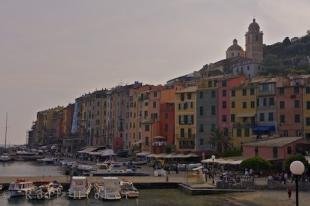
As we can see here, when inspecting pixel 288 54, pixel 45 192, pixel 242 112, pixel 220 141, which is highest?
pixel 288 54

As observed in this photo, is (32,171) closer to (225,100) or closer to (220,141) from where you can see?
(220,141)

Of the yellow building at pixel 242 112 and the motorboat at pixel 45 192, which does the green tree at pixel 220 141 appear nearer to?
the yellow building at pixel 242 112

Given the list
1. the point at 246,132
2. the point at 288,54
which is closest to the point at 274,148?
the point at 246,132

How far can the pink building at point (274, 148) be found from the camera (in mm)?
70125

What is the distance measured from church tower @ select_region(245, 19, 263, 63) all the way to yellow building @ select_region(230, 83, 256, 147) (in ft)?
332

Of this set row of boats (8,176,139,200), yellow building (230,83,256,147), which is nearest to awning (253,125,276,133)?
yellow building (230,83,256,147)

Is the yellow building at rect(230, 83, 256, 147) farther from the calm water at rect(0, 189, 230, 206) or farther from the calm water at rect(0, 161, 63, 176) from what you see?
the calm water at rect(0, 189, 230, 206)

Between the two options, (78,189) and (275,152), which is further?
(275,152)

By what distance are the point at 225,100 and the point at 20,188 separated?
44.0 metres

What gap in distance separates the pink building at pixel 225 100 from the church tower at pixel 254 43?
A: 98146 millimetres

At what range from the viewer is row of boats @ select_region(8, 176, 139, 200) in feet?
183

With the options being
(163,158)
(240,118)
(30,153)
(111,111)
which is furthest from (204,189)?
(30,153)

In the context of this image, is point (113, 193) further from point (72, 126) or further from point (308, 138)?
point (72, 126)

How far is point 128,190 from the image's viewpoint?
5781 cm
